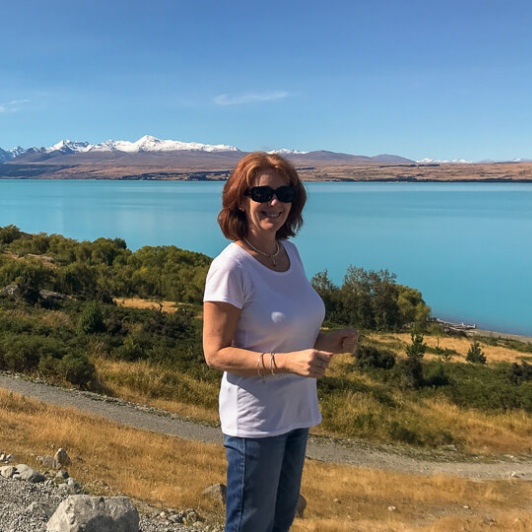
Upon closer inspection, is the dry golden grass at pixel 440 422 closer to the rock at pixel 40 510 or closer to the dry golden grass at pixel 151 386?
the dry golden grass at pixel 151 386

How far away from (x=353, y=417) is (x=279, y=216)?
1021cm

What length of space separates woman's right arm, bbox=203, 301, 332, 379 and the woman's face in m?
0.39

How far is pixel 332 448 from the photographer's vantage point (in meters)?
10.3

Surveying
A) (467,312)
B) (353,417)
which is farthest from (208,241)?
(353,417)

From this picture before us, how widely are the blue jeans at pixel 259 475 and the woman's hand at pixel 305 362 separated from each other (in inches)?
13.6

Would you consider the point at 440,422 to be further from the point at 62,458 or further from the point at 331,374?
the point at 62,458

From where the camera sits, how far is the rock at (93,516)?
3.35m

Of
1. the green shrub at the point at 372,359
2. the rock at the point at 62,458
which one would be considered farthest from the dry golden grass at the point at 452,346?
the rock at the point at 62,458

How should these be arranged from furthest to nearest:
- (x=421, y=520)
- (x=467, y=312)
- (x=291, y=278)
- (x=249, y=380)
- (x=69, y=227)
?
1. (x=69, y=227)
2. (x=467, y=312)
3. (x=421, y=520)
4. (x=291, y=278)
5. (x=249, y=380)

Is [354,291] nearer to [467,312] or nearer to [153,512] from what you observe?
[467,312]

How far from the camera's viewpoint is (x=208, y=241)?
7644 centimetres

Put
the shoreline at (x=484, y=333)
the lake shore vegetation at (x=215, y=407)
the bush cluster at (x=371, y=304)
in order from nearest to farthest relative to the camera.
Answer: the lake shore vegetation at (x=215, y=407) < the bush cluster at (x=371, y=304) < the shoreline at (x=484, y=333)

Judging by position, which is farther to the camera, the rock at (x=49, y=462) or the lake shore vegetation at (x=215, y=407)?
the lake shore vegetation at (x=215, y=407)

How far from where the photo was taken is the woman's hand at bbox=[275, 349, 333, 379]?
77.8 inches
